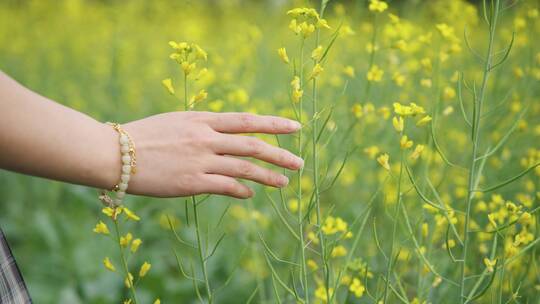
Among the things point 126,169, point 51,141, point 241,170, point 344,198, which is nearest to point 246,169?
point 241,170

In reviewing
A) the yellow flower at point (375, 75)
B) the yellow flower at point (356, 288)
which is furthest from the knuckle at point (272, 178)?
the yellow flower at point (375, 75)

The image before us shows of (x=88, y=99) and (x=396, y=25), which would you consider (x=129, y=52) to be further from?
(x=396, y=25)

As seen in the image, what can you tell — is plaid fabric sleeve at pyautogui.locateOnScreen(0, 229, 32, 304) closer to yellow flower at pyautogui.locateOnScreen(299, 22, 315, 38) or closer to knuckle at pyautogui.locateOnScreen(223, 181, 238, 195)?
knuckle at pyautogui.locateOnScreen(223, 181, 238, 195)

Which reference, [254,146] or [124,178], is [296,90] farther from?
[124,178]

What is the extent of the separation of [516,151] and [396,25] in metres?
0.74

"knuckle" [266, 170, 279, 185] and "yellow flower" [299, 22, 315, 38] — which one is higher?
"yellow flower" [299, 22, 315, 38]

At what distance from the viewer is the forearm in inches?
40.9

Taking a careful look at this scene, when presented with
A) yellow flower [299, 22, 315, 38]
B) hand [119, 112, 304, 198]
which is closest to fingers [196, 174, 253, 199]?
hand [119, 112, 304, 198]

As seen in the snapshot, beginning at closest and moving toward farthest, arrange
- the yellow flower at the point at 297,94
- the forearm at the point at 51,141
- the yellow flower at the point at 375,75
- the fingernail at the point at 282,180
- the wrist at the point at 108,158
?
the forearm at the point at 51,141, the wrist at the point at 108,158, the fingernail at the point at 282,180, the yellow flower at the point at 297,94, the yellow flower at the point at 375,75

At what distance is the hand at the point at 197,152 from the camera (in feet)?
3.88

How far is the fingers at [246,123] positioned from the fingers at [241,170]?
54 mm

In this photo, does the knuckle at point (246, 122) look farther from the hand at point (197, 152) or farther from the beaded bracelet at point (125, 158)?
the beaded bracelet at point (125, 158)

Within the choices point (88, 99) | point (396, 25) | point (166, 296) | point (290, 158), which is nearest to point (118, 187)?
point (290, 158)

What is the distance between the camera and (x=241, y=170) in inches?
48.0
